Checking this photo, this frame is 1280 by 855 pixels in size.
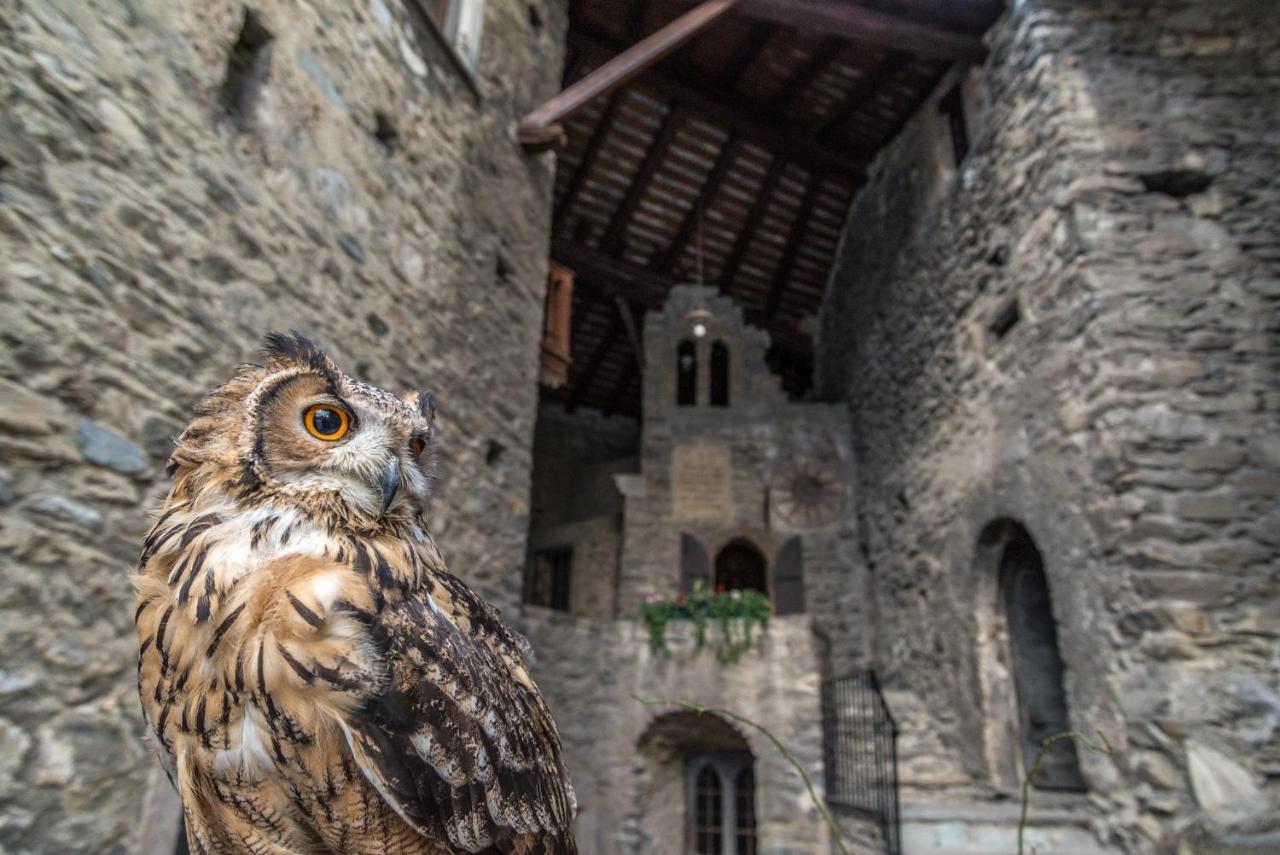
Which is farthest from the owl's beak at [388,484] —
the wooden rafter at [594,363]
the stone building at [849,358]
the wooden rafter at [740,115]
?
the wooden rafter at [594,363]

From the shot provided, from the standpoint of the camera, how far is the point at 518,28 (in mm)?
5840

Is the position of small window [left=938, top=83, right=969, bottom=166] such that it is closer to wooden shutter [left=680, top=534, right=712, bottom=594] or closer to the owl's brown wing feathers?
wooden shutter [left=680, top=534, right=712, bottom=594]

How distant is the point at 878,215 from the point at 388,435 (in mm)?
10197

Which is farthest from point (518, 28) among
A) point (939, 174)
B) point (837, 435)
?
point (837, 435)

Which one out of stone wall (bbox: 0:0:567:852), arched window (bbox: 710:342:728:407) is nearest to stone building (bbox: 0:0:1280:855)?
stone wall (bbox: 0:0:567:852)

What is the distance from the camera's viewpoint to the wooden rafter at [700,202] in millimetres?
11367

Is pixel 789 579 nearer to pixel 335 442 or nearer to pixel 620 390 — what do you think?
pixel 620 390

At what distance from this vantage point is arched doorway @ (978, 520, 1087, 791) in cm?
568

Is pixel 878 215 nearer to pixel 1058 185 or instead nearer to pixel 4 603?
pixel 1058 185

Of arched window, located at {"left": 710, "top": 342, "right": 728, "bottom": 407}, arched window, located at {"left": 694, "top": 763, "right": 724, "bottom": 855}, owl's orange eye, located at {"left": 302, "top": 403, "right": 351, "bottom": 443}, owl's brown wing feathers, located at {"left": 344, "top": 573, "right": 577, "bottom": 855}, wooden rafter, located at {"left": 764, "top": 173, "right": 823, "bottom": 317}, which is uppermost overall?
wooden rafter, located at {"left": 764, "top": 173, "right": 823, "bottom": 317}

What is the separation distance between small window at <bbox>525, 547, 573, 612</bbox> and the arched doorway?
8.29 metres

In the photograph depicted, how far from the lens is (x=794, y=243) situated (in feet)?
42.0

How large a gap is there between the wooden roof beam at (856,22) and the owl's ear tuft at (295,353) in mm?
7243

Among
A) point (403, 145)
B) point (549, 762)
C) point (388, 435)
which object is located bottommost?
point (549, 762)
